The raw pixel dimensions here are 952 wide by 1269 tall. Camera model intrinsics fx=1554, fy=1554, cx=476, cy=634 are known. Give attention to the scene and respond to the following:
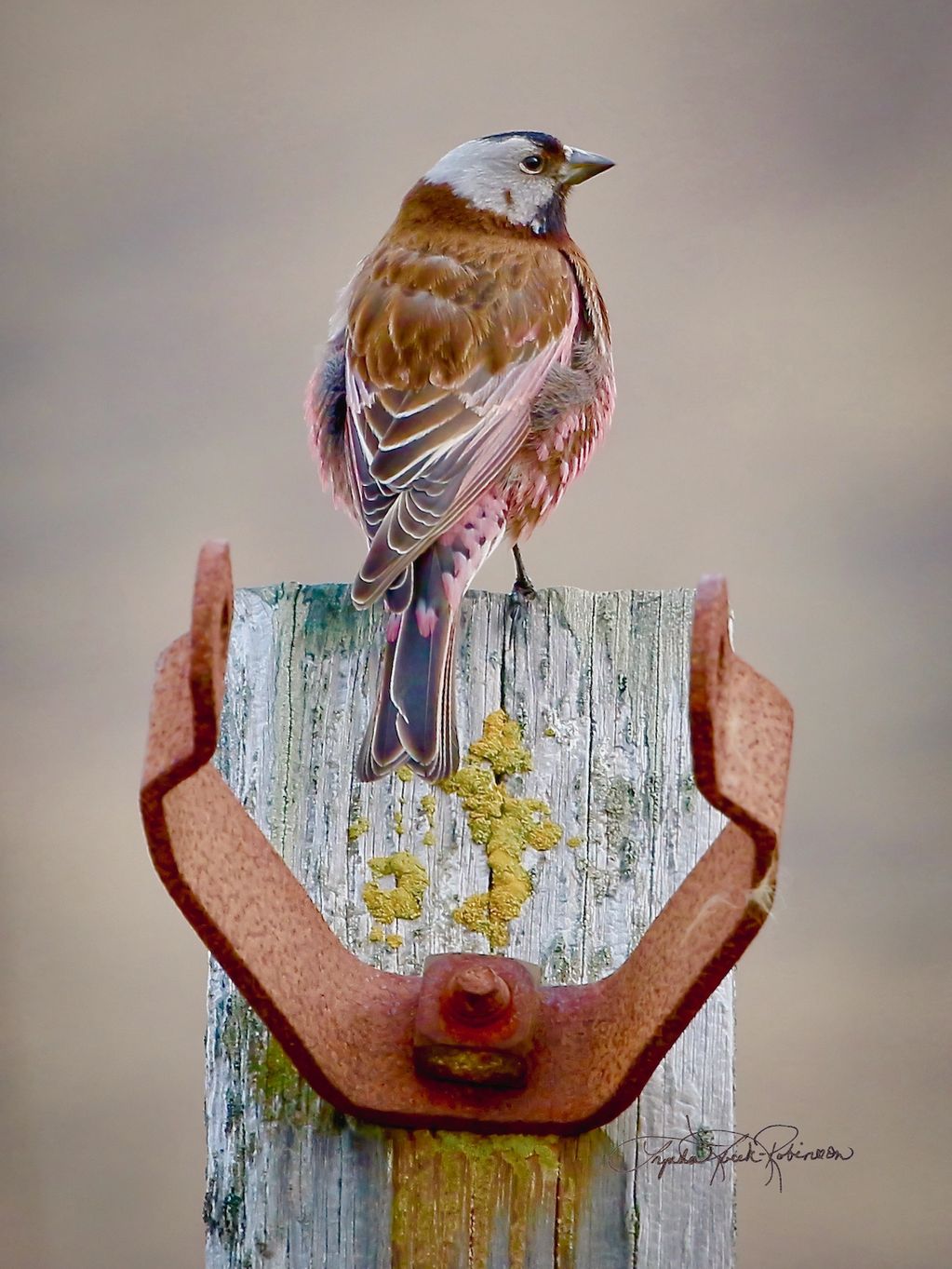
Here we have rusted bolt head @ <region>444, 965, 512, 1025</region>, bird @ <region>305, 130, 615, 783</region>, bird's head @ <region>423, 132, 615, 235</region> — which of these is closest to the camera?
rusted bolt head @ <region>444, 965, 512, 1025</region>

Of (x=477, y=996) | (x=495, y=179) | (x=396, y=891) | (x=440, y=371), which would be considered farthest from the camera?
(x=495, y=179)

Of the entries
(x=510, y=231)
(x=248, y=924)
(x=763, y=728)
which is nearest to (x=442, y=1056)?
(x=248, y=924)

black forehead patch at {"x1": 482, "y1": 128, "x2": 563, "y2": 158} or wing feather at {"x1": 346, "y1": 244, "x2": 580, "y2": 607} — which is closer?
wing feather at {"x1": 346, "y1": 244, "x2": 580, "y2": 607}

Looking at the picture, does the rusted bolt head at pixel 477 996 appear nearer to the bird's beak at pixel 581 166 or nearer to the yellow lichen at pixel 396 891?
the yellow lichen at pixel 396 891

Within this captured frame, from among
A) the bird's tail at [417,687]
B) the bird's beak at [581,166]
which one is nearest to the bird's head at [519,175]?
the bird's beak at [581,166]

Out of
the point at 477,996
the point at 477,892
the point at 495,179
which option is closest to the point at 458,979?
the point at 477,996

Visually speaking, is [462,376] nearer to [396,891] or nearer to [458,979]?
[396,891]

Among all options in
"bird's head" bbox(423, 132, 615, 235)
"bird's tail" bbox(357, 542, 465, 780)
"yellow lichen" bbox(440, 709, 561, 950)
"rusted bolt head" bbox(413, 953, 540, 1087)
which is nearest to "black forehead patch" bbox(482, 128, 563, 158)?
"bird's head" bbox(423, 132, 615, 235)

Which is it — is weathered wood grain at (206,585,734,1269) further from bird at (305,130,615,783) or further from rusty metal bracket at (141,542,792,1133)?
bird at (305,130,615,783)

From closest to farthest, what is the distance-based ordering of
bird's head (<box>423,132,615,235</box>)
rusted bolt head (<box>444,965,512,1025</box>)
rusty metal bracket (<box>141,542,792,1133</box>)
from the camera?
rusty metal bracket (<box>141,542,792,1133</box>) < rusted bolt head (<box>444,965,512,1025</box>) < bird's head (<box>423,132,615,235</box>)
